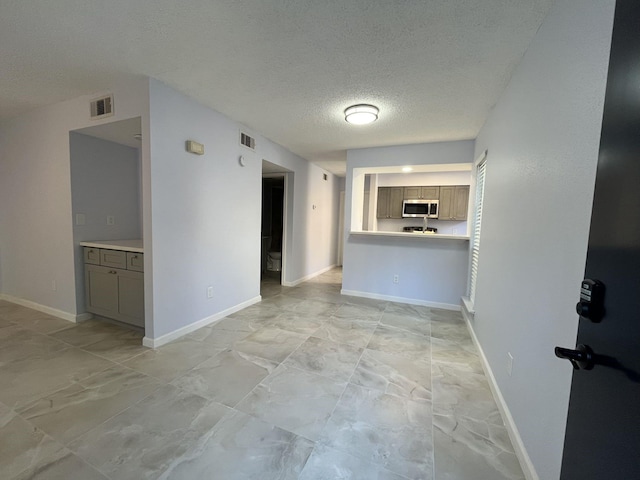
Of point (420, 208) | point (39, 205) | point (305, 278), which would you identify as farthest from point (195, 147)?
point (420, 208)

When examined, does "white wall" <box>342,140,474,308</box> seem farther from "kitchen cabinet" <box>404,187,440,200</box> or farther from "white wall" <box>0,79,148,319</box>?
"white wall" <box>0,79,148,319</box>

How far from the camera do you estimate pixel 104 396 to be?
1784 mm

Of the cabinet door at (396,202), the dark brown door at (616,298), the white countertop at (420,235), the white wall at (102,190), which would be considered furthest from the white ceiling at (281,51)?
the cabinet door at (396,202)

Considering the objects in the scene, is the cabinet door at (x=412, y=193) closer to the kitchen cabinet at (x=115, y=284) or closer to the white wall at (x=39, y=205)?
the kitchen cabinet at (x=115, y=284)

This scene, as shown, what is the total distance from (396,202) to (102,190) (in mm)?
5658

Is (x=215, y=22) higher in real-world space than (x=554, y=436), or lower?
higher

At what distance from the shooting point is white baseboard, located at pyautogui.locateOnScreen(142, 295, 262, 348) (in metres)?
2.49

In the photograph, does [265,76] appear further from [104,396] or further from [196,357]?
[104,396]

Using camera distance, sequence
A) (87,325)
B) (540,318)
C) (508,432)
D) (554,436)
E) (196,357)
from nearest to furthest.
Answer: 1. (554,436)
2. (540,318)
3. (508,432)
4. (196,357)
5. (87,325)

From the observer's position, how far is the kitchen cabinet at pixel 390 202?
639 centimetres

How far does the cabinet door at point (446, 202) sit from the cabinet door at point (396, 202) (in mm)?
904

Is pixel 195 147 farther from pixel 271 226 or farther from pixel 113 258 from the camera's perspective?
pixel 271 226

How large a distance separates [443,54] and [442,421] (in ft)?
8.27

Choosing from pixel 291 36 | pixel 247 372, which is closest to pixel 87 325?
pixel 247 372
